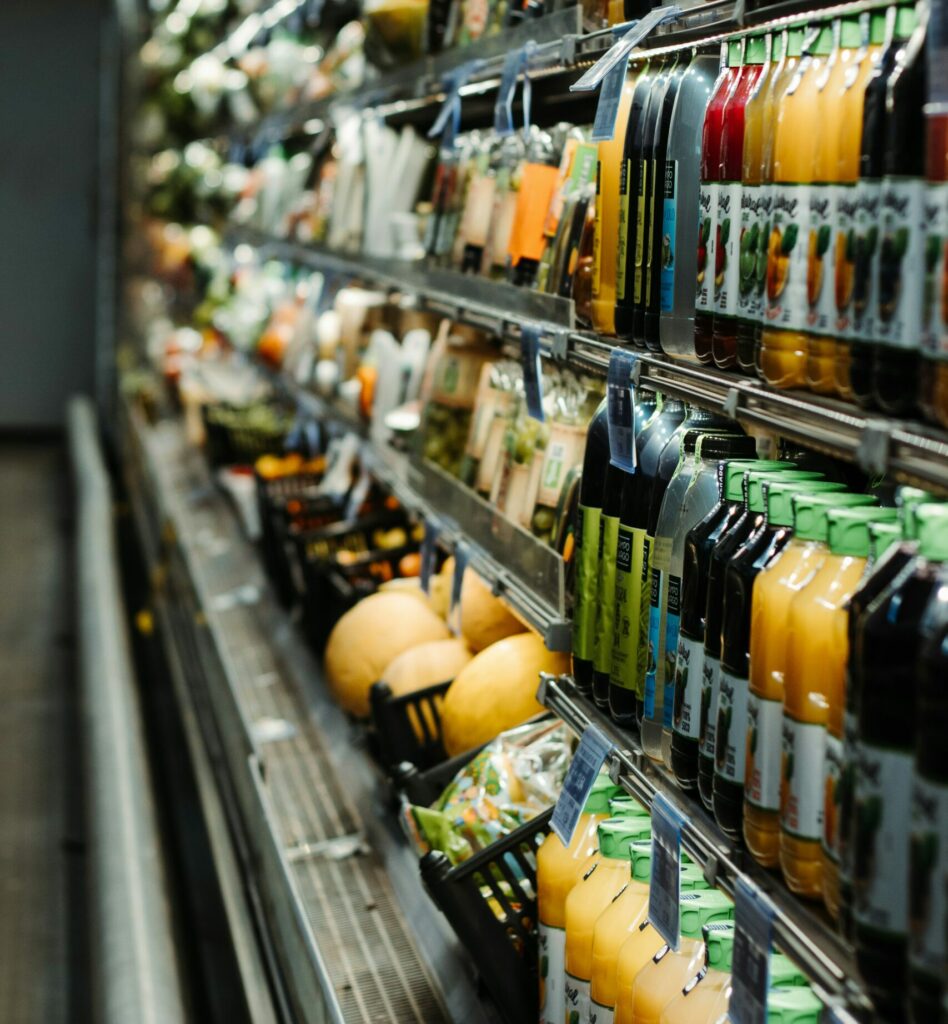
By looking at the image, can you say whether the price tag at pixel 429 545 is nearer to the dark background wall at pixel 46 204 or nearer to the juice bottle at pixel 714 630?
the juice bottle at pixel 714 630

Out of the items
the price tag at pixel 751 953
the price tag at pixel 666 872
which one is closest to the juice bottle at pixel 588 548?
the price tag at pixel 666 872

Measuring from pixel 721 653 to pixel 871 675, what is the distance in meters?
0.32

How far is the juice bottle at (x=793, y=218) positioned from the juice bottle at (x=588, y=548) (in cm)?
43

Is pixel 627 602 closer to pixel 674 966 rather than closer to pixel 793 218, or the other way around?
pixel 674 966

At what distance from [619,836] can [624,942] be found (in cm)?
12

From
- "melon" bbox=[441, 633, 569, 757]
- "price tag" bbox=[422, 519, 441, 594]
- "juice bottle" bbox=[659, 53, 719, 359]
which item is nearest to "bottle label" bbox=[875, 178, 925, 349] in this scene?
"juice bottle" bbox=[659, 53, 719, 359]

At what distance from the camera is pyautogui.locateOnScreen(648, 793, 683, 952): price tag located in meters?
1.34

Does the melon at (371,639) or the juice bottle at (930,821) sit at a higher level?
the juice bottle at (930,821)

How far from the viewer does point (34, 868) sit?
401 cm

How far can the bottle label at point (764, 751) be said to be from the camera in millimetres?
1147

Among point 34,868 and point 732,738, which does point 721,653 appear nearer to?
point 732,738

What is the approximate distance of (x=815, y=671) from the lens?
1.08 m

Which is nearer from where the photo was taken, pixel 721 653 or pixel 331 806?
pixel 721 653

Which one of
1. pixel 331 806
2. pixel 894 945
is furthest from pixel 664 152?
pixel 331 806
